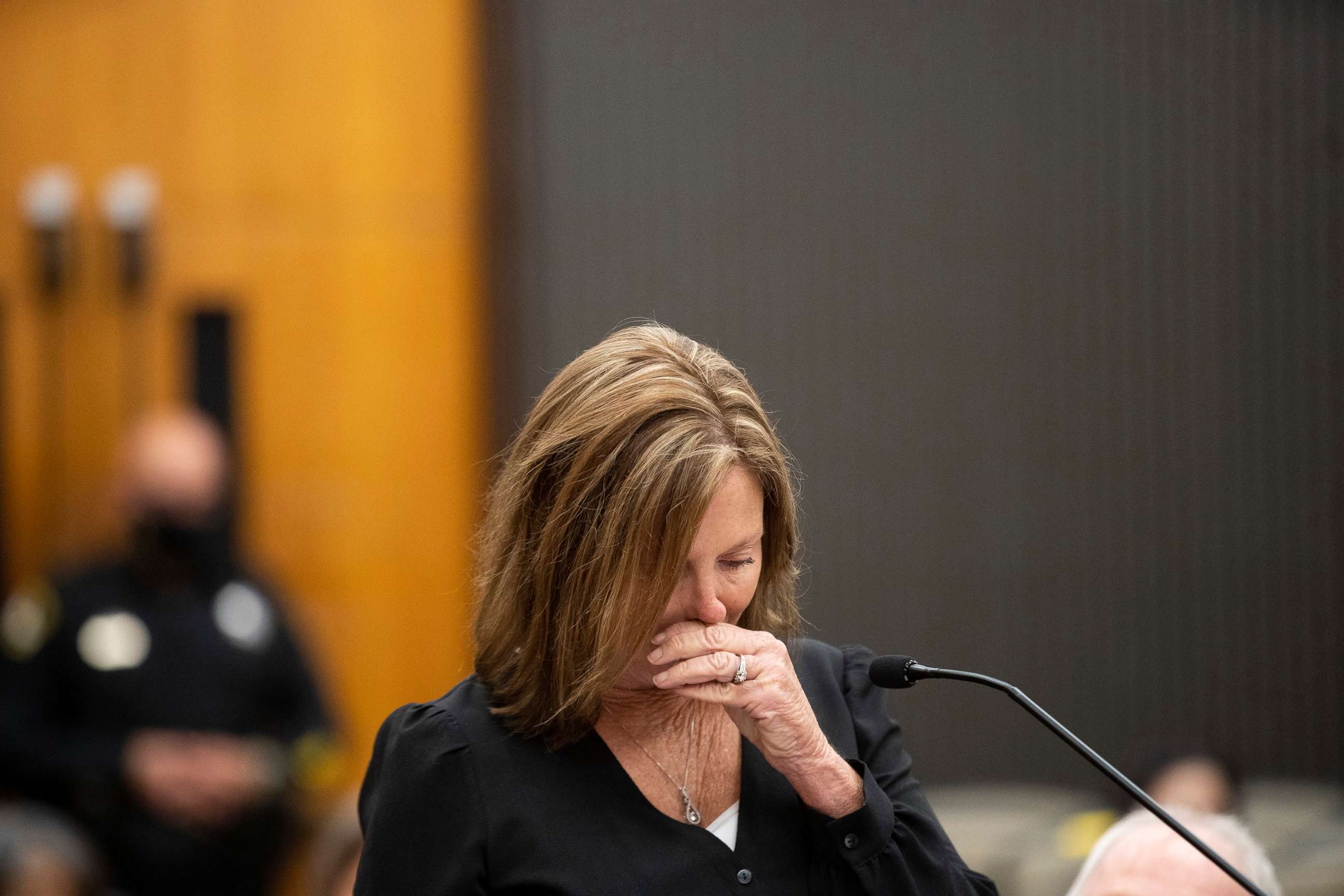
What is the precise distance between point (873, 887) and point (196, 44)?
393cm

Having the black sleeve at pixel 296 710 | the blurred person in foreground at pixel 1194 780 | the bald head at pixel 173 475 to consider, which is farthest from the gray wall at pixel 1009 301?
the blurred person in foreground at pixel 1194 780

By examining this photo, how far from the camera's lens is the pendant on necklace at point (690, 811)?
1.47 m

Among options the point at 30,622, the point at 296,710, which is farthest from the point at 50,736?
the point at 296,710

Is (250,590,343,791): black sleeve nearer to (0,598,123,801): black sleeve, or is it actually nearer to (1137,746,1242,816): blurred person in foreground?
(0,598,123,801): black sleeve

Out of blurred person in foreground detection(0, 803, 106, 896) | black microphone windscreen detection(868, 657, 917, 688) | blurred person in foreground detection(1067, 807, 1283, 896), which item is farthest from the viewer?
blurred person in foreground detection(0, 803, 106, 896)

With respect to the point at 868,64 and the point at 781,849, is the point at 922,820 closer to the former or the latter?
the point at 781,849

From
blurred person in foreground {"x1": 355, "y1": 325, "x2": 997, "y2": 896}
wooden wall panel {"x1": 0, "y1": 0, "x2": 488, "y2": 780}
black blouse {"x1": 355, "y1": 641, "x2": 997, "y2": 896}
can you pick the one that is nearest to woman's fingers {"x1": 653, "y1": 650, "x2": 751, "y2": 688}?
blurred person in foreground {"x1": 355, "y1": 325, "x2": 997, "y2": 896}

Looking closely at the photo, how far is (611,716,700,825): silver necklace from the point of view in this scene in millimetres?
1476

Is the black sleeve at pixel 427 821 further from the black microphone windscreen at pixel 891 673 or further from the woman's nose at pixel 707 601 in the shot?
the black microphone windscreen at pixel 891 673

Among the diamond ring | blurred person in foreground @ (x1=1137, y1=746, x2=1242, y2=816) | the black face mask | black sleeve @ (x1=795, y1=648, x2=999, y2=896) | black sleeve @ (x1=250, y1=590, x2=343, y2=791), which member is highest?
the diamond ring

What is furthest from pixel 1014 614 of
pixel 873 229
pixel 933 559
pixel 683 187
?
pixel 683 187

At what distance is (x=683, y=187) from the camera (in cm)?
484

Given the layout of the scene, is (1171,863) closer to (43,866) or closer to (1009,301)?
(43,866)

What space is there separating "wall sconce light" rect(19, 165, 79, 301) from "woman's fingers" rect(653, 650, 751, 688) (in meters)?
3.66
